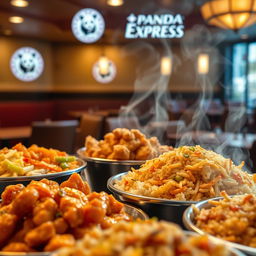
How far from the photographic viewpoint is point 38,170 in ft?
5.61

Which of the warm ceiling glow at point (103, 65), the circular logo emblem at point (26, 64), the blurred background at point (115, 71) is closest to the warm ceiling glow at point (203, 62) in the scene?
the blurred background at point (115, 71)

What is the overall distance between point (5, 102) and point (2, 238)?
1063cm

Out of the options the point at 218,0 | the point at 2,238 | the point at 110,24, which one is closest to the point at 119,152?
the point at 2,238

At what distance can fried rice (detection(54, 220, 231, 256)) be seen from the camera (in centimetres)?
63

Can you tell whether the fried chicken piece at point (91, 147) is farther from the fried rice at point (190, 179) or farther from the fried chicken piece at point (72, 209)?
the fried chicken piece at point (72, 209)

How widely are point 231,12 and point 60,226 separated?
15.2ft

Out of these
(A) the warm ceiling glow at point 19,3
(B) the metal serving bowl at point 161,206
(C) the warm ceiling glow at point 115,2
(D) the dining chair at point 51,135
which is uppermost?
(A) the warm ceiling glow at point 19,3

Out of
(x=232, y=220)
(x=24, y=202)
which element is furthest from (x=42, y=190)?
(x=232, y=220)

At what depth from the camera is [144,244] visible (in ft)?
2.16

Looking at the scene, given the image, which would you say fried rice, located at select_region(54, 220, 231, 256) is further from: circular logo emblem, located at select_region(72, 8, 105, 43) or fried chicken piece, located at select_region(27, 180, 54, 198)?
circular logo emblem, located at select_region(72, 8, 105, 43)

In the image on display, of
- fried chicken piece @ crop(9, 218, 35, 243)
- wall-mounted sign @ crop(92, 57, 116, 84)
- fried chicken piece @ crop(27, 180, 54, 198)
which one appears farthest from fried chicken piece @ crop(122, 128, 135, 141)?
wall-mounted sign @ crop(92, 57, 116, 84)

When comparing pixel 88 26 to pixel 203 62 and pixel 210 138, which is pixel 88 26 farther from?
pixel 203 62

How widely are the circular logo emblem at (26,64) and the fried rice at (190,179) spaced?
412 inches

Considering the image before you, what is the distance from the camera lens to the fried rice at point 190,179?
1.36 meters
